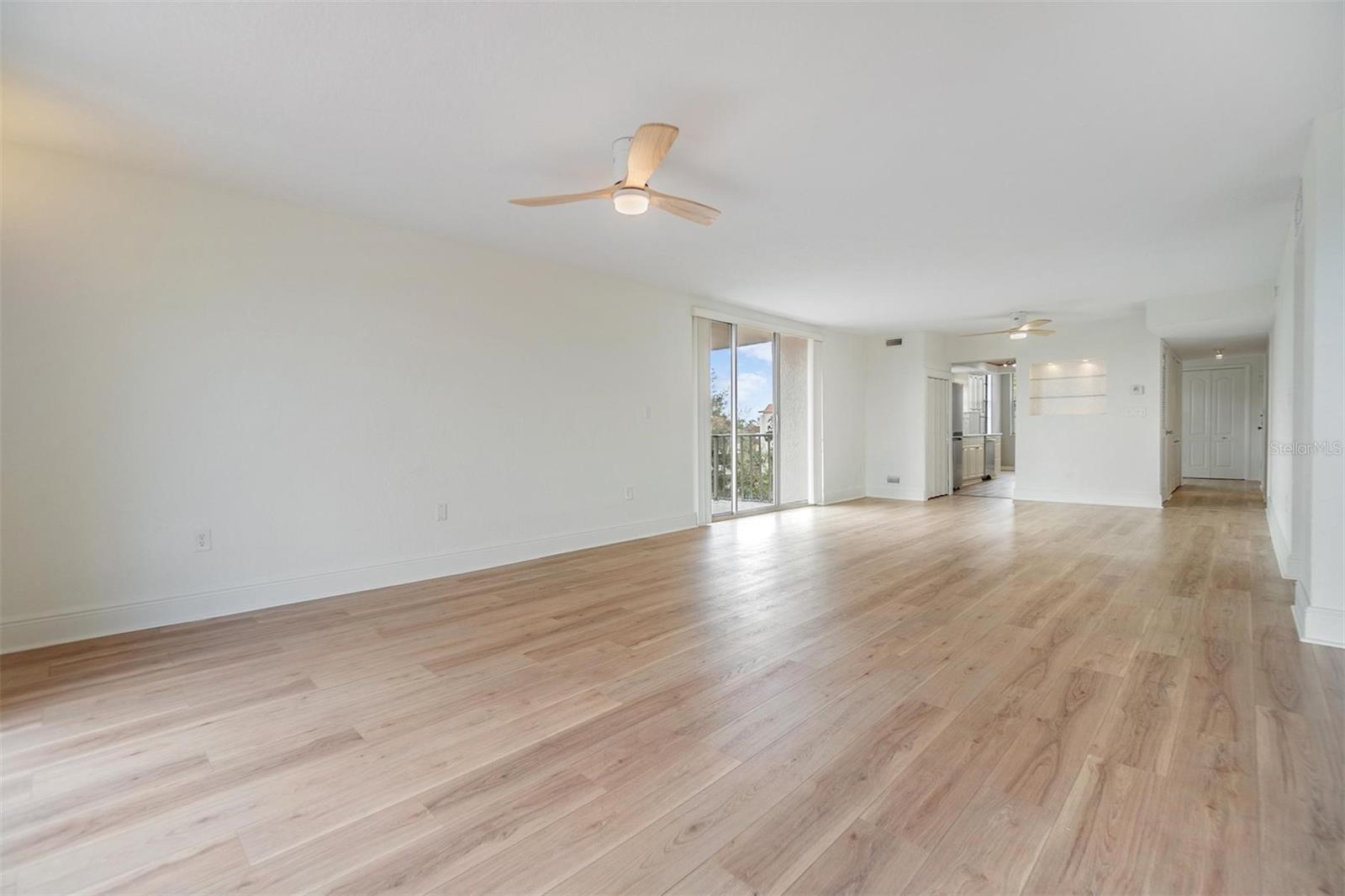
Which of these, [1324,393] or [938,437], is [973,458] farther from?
[1324,393]

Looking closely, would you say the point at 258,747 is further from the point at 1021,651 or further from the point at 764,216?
the point at 764,216

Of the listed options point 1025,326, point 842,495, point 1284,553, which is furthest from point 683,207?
point 842,495

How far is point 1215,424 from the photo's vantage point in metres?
10.9

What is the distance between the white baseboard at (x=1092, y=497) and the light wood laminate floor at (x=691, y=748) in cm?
445

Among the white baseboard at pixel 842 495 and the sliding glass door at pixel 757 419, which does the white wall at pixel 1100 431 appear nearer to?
the white baseboard at pixel 842 495

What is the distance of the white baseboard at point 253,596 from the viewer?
2990 millimetres

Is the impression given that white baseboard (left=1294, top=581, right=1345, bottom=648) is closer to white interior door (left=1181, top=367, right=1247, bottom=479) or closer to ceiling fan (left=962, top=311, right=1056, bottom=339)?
ceiling fan (left=962, top=311, right=1056, bottom=339)

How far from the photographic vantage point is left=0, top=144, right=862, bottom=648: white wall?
300 cm

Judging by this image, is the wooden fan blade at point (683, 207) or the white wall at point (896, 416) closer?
the wooden fan blade at point (683, 207)

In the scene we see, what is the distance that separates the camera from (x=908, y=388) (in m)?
8.91

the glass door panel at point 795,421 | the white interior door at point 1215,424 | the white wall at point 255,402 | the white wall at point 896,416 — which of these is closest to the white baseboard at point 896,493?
the white wall at point 896,416

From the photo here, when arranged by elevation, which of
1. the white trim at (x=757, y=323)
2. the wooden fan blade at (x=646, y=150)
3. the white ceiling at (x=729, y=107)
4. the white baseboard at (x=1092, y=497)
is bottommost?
the white baseboard at (x=1092, y=497)

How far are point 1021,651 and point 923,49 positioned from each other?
2.59m

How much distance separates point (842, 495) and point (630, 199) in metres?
6.69
